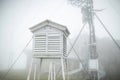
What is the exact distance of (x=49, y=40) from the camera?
20.1 feet

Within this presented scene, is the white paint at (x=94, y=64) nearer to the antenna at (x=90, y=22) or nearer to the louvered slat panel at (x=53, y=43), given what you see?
the antenna at (x=90, y=22)

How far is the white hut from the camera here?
5984mm

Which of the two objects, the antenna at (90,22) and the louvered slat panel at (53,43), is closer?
the louvered slat panel at (53,43)

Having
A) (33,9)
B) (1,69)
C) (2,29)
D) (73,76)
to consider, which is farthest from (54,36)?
(1,69)

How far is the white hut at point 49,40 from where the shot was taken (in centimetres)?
598

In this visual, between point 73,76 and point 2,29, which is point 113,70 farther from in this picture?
point 2,29

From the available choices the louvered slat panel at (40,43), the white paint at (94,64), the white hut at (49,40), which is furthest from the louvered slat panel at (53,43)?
the white paint at (94,64)

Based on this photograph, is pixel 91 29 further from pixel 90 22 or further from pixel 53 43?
pixel 53 43

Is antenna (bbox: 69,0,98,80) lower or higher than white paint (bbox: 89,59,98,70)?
higher

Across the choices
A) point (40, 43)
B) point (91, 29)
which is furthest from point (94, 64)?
point (40, 43)

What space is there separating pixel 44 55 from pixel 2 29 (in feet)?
21.5

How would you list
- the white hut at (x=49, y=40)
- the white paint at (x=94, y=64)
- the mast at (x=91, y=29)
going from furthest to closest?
the mast at (x=91, y=29)
the white paint at (x=94, y=64)
the white hut at (x=49, y=40)

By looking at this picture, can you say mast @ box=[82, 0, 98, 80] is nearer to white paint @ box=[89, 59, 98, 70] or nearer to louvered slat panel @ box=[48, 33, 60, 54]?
white paint @ box=[89, 59, 98, 70]

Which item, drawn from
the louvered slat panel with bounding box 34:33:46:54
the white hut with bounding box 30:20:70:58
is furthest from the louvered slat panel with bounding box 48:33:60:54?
the louvered slat panel with bounding box 34:33:46:54
